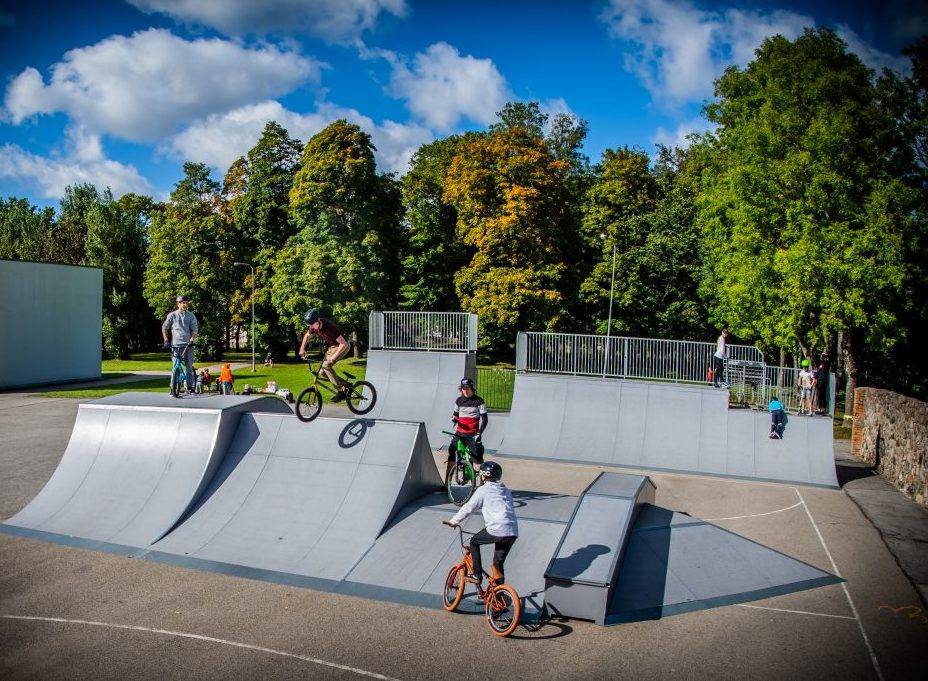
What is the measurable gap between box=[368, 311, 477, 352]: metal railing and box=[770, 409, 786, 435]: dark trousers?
391 inches

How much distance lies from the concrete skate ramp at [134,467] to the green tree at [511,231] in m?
24.9

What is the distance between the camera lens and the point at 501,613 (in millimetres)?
8320

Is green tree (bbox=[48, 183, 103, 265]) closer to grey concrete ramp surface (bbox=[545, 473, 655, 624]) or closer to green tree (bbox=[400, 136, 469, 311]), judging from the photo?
green tree (bbox=[400, 136, 469, 311])

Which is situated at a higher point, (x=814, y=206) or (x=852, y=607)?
(x=814, y=206)

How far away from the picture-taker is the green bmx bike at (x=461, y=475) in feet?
39.4

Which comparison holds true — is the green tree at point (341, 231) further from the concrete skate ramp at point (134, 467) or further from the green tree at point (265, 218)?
the concrete skate ramp at point (134, 467)

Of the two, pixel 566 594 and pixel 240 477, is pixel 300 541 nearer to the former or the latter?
pixel 240 477

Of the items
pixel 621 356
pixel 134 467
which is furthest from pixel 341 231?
pixel 134 467

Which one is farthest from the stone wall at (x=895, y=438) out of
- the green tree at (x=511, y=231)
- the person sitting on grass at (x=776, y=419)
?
the green tree at (x=511, y=231)

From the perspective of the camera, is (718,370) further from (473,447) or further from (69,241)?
(69,241)

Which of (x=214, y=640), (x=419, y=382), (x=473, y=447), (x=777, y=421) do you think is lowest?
(x=214, y=640)

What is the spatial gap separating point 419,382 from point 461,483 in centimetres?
1078

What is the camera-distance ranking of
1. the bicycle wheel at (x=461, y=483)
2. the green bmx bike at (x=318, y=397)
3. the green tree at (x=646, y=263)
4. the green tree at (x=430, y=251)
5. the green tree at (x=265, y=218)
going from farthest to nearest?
the green tree at (x=265, y=218) → the green tree at (x=430, y=251) → the green tree at (x=646, y=263) → the green bmx bike at (x=318, y=397) → the bicycle wheel at (x=461, y=483)

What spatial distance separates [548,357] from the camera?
73.0ft
